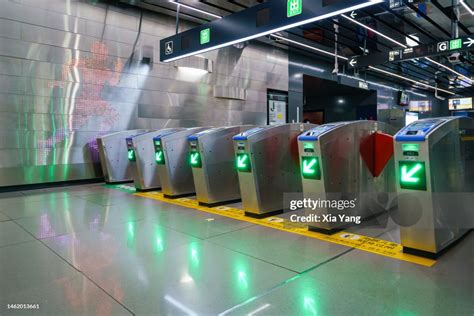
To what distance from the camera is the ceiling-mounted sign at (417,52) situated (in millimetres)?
7000

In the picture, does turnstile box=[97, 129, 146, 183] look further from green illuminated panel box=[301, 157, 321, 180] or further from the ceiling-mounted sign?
the ceiling-mounted sign

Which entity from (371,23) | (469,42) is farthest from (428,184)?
(371,23)

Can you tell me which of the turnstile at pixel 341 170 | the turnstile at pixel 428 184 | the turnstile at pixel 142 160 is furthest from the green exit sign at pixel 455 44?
the turnstile at pixel 142 160

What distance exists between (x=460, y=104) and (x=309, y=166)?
1950 centimetres

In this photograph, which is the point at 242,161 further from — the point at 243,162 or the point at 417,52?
the point at 417,52

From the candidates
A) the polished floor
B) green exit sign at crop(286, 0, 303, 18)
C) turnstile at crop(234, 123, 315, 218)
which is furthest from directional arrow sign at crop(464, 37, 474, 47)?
the polished floor

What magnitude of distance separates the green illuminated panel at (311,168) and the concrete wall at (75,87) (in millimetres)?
5243

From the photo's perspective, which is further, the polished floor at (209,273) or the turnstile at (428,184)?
the turnstile at (428,184)

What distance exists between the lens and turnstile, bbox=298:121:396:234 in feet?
10.9

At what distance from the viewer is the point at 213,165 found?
4.75 metres

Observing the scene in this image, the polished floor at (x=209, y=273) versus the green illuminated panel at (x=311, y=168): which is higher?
the green illuminated panel at (x=311, y=168)

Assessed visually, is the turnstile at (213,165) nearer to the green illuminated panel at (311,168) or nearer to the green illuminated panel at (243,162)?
the green illuminated panel at (243,162)

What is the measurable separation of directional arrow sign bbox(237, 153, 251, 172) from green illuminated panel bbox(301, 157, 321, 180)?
2.62 ft

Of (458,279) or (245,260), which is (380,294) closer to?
(458,279)
